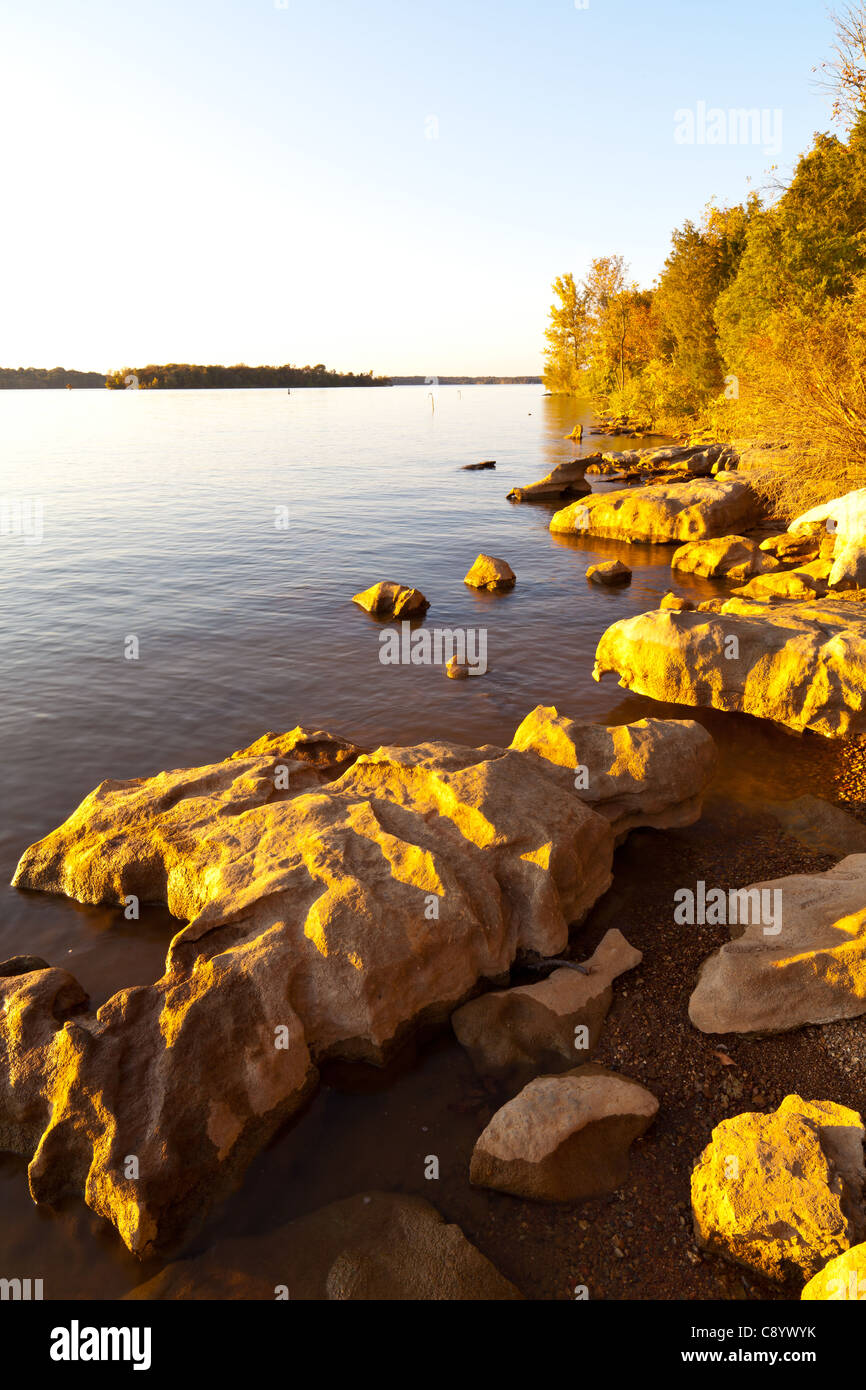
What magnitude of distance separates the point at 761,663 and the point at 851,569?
860cm

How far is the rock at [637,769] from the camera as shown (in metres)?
11.8

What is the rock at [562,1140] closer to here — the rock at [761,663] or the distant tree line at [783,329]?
the rock at [761,663]

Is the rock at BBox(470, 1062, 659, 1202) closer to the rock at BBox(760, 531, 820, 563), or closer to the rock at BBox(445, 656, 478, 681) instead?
the rock at BBox(445, 656, 478, 681)

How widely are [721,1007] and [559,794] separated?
350 cm

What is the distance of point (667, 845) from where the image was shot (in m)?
11.9

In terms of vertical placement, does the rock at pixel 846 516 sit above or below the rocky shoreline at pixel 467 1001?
above

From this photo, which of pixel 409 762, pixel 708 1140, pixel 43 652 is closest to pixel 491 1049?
pixel 708 1140

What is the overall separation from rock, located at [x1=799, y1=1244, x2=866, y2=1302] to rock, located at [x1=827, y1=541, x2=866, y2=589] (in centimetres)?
2007

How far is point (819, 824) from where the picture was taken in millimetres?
11969

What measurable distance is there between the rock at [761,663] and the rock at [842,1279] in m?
11.3

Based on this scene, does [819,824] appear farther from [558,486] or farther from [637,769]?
[558,486]

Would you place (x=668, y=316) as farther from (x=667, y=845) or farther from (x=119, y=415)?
(x=119, y=415)

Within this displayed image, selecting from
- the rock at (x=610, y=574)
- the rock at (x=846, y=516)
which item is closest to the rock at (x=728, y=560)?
the rock at (x=846, y=516)

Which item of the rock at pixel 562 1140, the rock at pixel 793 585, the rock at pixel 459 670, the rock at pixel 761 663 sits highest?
the rock at pixel 793 585
